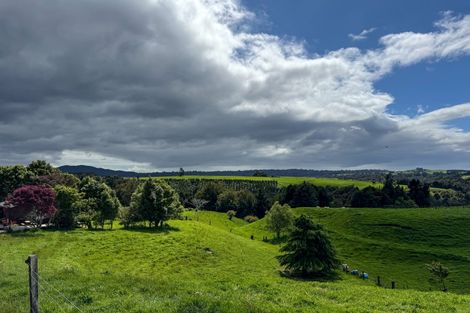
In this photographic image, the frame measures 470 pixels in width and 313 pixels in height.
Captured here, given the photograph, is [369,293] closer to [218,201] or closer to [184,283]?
[184,283]

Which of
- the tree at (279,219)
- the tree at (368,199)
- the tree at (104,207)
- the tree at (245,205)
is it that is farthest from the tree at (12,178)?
the tree at (368,199)

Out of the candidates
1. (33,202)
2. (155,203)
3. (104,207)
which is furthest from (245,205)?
(33,202)

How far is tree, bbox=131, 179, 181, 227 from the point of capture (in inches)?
3024

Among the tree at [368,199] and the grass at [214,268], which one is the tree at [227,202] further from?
the grass at [214,268]

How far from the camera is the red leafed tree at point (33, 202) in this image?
2571 inches

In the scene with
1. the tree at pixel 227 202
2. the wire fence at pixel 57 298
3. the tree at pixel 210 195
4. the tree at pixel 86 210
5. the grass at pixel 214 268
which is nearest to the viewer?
the wire fence at pixel 57 298

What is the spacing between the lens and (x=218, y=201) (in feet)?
594

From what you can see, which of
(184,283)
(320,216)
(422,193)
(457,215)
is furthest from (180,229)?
(422,193)

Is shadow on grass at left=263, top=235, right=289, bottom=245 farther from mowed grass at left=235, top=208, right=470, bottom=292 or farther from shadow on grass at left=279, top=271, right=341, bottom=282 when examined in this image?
shadow on grass at left=279, top=271, right=341, bottom=282

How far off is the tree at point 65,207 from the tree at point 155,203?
12.2 meters

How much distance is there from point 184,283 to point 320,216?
89743 millimetres

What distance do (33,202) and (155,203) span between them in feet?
75.6

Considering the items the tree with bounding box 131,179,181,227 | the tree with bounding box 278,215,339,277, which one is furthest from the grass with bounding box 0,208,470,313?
the tree with bounding box 131,179,181,227

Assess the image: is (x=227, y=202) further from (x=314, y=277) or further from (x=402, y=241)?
(x=314, y=277)
